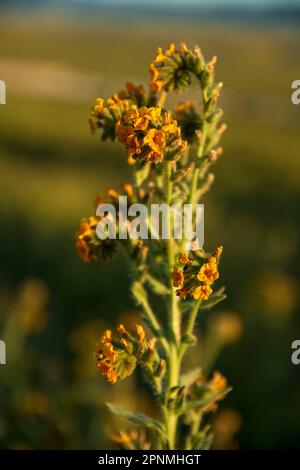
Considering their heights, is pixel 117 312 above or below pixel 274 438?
above

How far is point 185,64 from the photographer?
2229 mm

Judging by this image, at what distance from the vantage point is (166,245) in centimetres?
217

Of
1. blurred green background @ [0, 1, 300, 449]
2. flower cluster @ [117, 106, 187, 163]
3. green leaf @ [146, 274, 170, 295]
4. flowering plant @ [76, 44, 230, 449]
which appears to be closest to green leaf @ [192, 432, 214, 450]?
flowering plant @ [76, 44, 230, 449]

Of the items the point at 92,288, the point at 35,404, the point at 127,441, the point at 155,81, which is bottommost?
the point at 35,404

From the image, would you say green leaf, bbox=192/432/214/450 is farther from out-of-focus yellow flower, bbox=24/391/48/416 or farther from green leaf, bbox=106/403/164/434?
out-of-focus yellow flower, bbox=24/391/48/416

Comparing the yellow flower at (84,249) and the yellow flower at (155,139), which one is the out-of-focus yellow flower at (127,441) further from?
the yellow flower at (155,139)

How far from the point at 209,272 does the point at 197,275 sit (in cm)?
4

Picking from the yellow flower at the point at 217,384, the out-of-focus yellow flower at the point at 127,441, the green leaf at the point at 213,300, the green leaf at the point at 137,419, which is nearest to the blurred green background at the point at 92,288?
the out-of-focus yellow flower at the point at 127,441

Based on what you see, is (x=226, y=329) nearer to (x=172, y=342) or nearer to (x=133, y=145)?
(x=172, y=342)

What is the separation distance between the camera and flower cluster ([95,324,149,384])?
2.03m

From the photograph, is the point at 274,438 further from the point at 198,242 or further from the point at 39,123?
the point at 39,123

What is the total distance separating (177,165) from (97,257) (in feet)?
1.43

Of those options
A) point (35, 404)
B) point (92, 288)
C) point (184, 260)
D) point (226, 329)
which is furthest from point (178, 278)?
point (92, 288)
